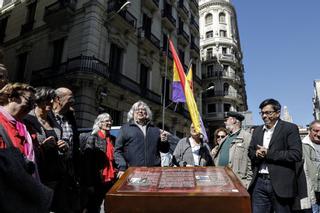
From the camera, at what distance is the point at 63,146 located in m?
2.69

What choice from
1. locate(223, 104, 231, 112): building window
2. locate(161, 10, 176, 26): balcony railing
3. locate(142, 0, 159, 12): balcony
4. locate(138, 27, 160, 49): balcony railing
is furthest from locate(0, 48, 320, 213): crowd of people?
locate(223, 104, 231, 112): building window

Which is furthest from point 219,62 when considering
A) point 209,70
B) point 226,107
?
point 226,107

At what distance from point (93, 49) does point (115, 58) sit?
80.8 inches

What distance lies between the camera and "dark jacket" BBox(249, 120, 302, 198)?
2920mm

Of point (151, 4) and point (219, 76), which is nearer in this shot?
point (151, 4)

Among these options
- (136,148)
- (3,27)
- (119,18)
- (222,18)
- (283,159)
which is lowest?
(283,159)

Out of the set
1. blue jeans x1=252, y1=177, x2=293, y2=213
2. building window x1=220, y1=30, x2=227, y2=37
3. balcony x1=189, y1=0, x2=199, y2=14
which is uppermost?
building window x1=220, y1=30, x2=227, y2=37

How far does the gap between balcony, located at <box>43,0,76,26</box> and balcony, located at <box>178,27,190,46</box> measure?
1022 cm

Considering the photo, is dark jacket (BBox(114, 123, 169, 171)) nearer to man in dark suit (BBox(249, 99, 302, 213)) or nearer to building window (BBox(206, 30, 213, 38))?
man in dark suit (BBox(249, 99, 302, 213))

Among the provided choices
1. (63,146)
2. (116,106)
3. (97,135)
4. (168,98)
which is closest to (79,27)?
(116,106)

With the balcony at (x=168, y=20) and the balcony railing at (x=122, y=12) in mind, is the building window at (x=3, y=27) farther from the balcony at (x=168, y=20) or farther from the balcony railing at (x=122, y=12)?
the balcony at (x=168, y=20)

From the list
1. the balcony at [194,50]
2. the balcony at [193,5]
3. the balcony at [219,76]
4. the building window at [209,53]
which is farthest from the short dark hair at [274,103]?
the building window at [209,53]

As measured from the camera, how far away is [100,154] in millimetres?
3873

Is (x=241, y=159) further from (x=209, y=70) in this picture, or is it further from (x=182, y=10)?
(x=209, y=70)
